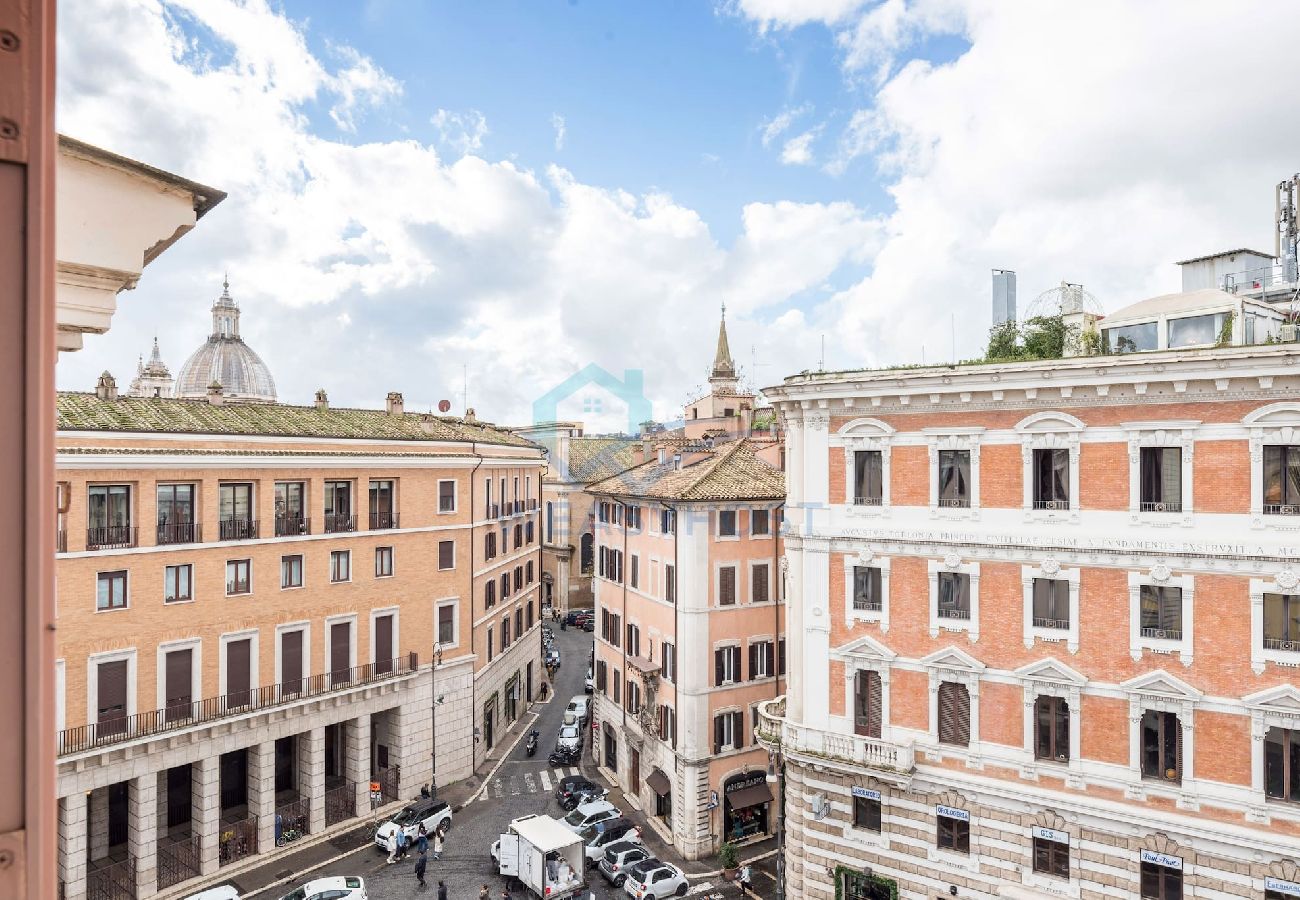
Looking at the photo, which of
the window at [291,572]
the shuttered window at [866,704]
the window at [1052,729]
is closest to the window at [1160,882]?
the window at [1052,729]

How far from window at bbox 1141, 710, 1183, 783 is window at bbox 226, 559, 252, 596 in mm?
30908

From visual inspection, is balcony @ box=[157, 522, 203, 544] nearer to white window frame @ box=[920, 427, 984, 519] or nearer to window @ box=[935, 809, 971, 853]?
white window frame @ box=[920, 427, 984, 519]

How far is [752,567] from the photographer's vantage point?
36.0 metres

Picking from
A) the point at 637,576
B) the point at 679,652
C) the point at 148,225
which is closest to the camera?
the point at 148,225

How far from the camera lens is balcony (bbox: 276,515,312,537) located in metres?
33.0

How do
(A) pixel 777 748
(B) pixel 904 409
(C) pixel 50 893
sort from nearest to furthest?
(C) pixel 50 893, (B) pixel 904 409, (A) pixel 777 748

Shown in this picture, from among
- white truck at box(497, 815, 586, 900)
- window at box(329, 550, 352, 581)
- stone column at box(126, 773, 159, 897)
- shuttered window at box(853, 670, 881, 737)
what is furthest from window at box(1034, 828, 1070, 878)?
stone column at box(126, 773, 159, 897)

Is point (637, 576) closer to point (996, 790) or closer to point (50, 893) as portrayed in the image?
point (996, 790)

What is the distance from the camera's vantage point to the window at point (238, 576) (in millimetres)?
31406

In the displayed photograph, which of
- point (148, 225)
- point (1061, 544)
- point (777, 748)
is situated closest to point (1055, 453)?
point (1061, 544)

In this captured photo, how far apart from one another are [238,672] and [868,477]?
24826 mm

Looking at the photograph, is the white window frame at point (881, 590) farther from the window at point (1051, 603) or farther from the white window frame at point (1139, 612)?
the white window frame at point (1139, 612)

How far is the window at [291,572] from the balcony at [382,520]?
3560mm

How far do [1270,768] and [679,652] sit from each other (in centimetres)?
2032
